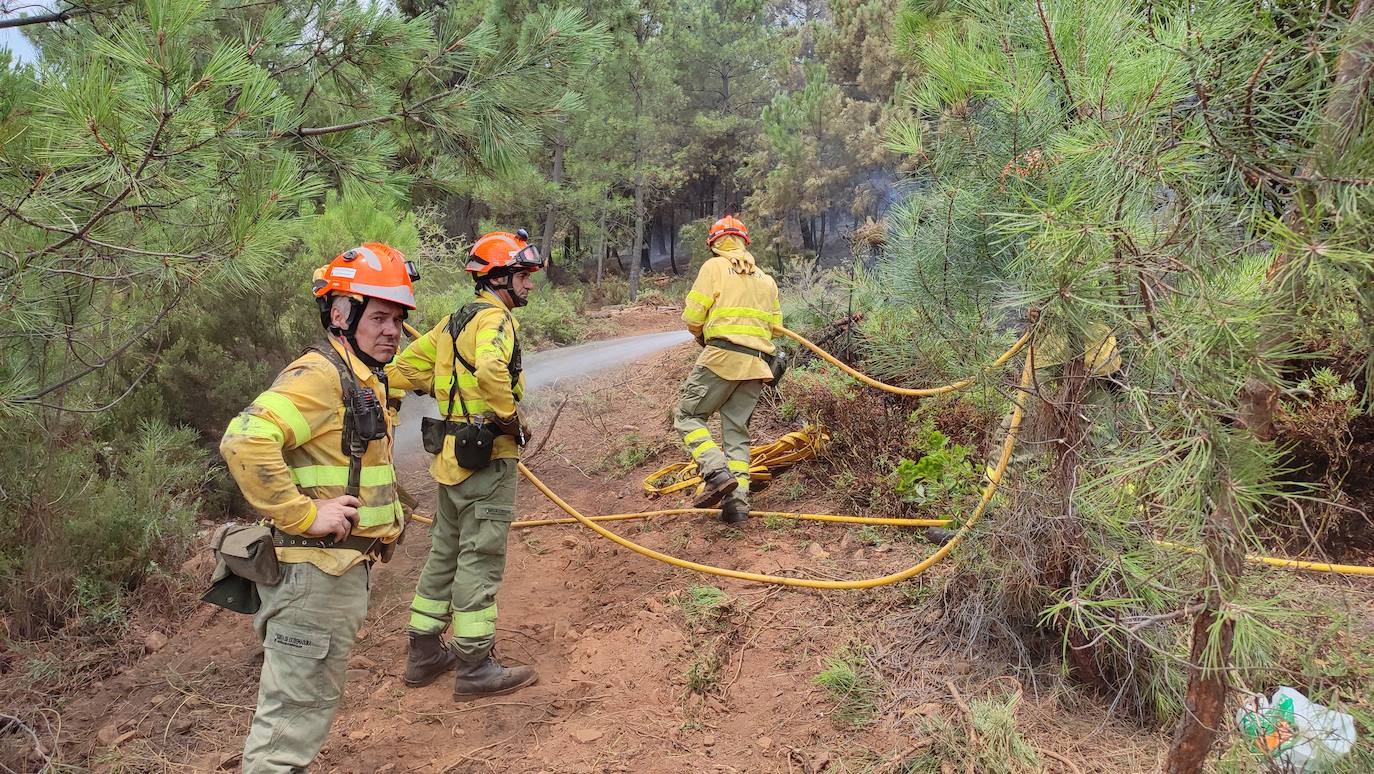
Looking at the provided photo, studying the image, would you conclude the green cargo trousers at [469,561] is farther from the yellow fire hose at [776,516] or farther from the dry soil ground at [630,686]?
the yellow fire hose at [776,516]

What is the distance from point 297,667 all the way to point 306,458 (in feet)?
2.36

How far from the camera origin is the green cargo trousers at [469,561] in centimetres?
396

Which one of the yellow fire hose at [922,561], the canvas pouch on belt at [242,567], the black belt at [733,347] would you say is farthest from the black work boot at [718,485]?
the canvas pouch on belt at [242,567]

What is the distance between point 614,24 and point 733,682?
15.7 metres

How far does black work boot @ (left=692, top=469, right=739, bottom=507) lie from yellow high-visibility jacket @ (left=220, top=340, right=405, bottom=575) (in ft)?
8.31

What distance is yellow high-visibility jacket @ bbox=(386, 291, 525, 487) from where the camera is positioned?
391 cm

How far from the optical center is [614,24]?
651 inches

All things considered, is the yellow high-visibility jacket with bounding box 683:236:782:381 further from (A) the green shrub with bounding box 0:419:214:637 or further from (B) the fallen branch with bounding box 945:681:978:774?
(A) the green shrub with bounding box 0:419:214:637

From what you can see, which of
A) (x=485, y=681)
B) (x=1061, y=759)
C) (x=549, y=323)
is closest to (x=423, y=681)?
(x=485, y=681)

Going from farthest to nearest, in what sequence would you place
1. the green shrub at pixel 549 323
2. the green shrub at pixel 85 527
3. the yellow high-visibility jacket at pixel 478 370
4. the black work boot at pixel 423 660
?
the green shrub at pixel 549 323 → the green shrub at pixel 85 527 → the black work boot at pixel 423 660 → the yellow high-visibility jacket at pixel 478 370

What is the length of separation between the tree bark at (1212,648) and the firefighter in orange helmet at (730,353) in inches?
140

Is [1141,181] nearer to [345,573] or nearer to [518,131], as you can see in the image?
[345,573]

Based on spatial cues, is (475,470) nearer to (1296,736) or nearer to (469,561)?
(469,561)

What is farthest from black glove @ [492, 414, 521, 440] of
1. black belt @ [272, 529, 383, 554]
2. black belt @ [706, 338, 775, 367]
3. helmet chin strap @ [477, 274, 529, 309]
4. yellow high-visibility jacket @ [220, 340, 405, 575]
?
black belt @ [706, 338, 775, 367]
